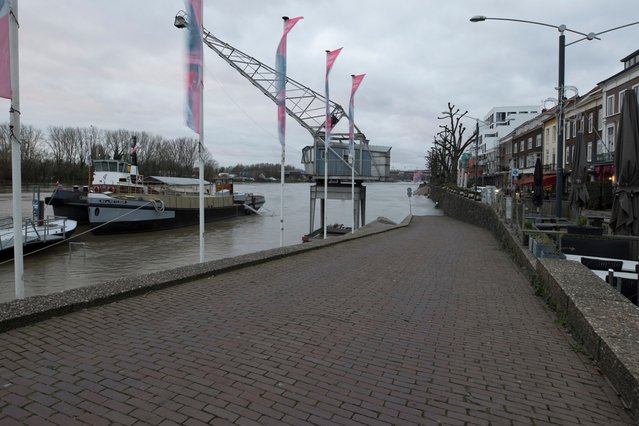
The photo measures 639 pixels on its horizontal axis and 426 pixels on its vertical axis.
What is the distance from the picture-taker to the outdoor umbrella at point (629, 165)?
839cm

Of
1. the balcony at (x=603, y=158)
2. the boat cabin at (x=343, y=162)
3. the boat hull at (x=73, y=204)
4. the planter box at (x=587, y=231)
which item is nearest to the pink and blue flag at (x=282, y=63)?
the planter box at (x=587, y=231)

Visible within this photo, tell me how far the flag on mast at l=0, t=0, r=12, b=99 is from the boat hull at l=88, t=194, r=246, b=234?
22877mm

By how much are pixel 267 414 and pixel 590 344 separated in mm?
3087

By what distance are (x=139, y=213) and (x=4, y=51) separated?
27307 millimetres

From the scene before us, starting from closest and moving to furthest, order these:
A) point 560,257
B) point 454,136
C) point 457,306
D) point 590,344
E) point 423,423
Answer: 1. point 423,423
2. point 590,344
3. point 457,306
4. point 560,257
5. point 454,136

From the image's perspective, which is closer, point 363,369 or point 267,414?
point 267,414

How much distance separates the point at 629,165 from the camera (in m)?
8.41

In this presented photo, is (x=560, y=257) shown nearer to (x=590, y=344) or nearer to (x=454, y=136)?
(x=590, y=344)

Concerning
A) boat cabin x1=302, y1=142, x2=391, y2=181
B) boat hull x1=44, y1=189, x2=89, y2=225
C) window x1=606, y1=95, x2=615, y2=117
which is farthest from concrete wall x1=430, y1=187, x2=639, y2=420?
window x1=606, y1=95, x2=615, y2=117

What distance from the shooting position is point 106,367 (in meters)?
3.68

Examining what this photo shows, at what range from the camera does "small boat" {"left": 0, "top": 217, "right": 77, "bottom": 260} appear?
59.0ft

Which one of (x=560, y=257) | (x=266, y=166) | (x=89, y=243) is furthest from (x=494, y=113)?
(x=560, y=257)

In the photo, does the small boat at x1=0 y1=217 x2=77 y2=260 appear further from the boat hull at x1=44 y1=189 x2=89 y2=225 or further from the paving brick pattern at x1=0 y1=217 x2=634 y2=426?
the paving brick pattern at x1=0 y1=217 x2=634 y2=426

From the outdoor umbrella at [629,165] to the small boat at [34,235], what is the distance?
62.8 feet
